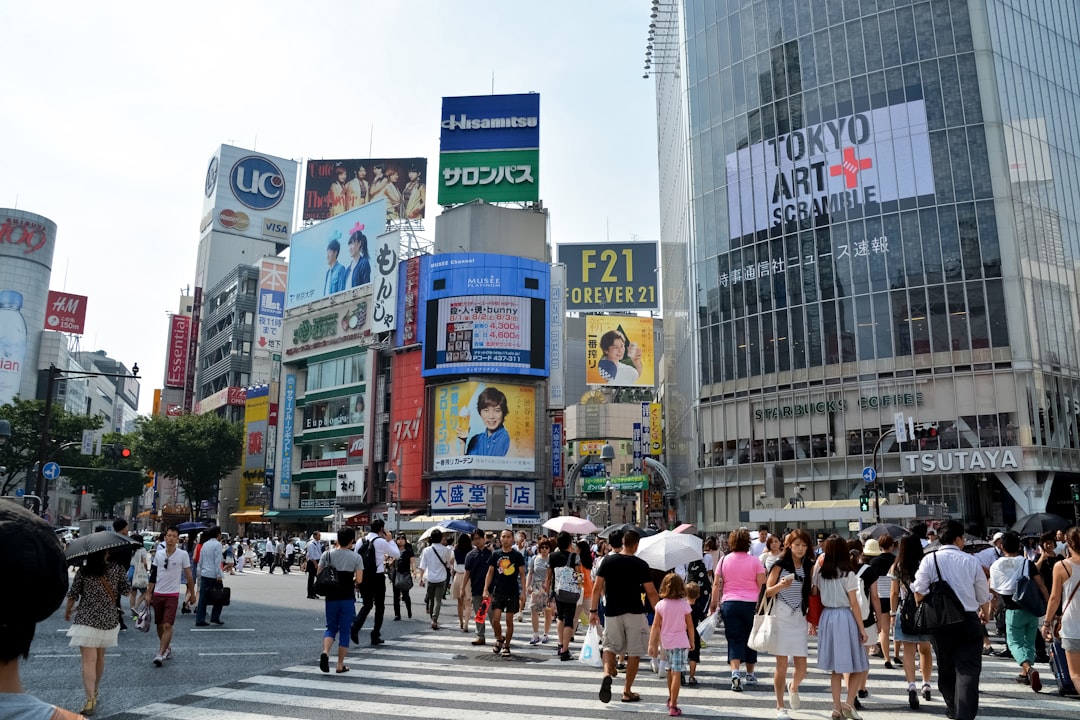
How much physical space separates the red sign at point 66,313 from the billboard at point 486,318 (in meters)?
79.9

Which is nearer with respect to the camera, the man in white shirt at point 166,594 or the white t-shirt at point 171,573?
the man in white shirt at point 166,594

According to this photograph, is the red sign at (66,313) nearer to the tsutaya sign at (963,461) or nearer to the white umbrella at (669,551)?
the tsutaya sign at (963,461)

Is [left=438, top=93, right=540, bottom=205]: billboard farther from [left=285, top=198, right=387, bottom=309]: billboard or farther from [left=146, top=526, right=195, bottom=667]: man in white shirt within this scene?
[left=146, top=526, right=195, bottom=667]: man in white shirt

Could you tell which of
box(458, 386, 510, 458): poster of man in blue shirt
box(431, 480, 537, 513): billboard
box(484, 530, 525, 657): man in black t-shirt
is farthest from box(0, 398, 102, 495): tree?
box(484, 530, 525, 657): man in black t-shirt

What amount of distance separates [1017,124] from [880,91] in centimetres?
709

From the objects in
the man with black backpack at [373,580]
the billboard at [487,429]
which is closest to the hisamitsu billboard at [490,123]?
the billboard at [487,429]

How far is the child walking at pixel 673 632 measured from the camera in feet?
29.1

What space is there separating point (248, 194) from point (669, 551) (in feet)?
406

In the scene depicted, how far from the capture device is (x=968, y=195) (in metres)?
42.7

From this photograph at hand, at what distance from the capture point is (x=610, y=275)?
296 ft

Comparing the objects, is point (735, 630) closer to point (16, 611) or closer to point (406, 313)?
point (16, 611)

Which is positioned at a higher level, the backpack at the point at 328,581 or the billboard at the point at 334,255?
the billboard at the point at 334,255

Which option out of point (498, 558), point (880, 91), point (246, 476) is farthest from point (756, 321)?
point (246, 476)

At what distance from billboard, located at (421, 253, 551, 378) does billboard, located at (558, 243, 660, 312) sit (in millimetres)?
27582
